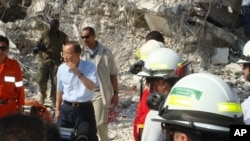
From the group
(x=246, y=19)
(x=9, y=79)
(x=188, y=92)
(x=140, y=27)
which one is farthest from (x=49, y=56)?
(x=188, y=92)

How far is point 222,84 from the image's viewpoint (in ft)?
7.45

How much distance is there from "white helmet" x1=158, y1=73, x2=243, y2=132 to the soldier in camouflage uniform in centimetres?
591

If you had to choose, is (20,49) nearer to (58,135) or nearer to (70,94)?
(70,94)

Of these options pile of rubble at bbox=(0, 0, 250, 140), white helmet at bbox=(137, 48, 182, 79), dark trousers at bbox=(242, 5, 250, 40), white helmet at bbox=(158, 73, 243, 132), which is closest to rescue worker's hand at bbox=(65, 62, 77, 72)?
white helmet at bbox=(137, 48, 182, 79)

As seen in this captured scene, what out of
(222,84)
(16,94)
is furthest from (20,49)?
(222,84)

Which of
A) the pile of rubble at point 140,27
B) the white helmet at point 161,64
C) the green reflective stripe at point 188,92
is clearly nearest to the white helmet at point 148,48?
the white helmet at point 161,64

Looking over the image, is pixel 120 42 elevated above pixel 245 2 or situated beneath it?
situated beneath

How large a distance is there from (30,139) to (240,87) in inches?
295

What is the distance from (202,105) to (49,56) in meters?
6.18

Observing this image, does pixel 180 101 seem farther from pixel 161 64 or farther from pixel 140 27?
pixel 140 27

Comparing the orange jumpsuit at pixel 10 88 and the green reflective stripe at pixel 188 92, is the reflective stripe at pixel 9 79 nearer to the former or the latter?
the orange jumpsuit at pixel 10 88

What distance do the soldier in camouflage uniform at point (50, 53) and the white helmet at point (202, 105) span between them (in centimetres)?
591

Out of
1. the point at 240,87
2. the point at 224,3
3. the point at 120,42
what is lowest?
the point at 240,87

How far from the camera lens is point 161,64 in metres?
3.66
